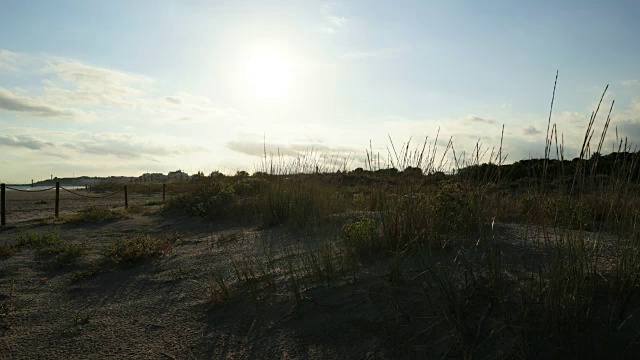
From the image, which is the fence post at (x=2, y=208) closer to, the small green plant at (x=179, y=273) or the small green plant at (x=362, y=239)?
the small green plant at (x=179, y=273)

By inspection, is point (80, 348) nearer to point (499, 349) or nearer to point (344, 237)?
point (344, 237)

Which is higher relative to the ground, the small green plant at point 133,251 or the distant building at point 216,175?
the distant building at point 216,175

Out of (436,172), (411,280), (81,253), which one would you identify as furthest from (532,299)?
(81,253)

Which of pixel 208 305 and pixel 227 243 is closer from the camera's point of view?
pixel 208 305

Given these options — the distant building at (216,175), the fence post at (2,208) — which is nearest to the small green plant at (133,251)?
the fence post at (2,208)

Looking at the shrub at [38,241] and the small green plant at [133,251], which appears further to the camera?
the shrub at [38,241]

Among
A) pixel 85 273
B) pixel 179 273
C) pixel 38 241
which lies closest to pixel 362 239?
pixel 179 273

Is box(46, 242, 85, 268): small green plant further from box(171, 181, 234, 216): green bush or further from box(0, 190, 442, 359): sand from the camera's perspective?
box(171, 181, 234, 216): green bush

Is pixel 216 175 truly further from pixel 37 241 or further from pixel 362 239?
pixel 362 239

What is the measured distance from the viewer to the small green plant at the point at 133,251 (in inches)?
250

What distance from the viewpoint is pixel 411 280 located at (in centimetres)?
373

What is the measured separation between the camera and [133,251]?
6477 mm

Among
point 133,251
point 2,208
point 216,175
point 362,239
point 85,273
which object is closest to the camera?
point 362,239

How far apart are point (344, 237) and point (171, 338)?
2033 millimetres
